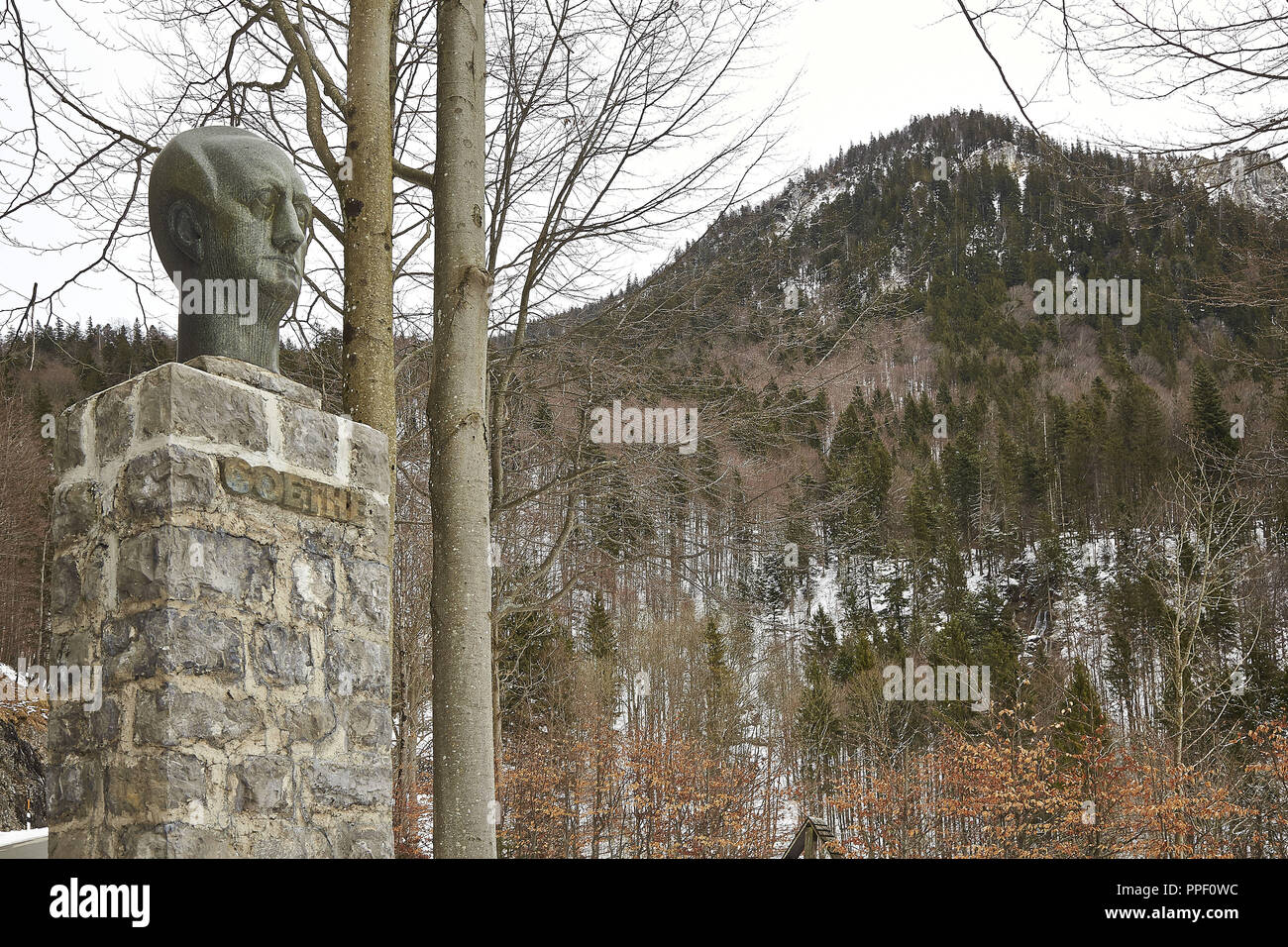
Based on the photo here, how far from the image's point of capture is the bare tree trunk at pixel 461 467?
4.51 m

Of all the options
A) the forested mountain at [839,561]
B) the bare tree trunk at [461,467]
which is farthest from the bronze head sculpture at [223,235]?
the forested mountain at [839,561]

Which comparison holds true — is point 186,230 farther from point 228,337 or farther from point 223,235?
point 228,337

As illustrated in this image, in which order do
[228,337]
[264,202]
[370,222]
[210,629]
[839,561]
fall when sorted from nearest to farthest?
[210,629] → [228,337] → [264,202] → [370,222] → [839,561]

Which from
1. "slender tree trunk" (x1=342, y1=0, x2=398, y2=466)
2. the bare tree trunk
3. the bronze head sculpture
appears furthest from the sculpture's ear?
the bare tree trunk

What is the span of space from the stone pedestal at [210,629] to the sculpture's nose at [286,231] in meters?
0.49

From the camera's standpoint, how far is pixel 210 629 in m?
2.67

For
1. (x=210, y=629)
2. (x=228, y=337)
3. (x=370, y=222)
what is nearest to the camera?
(x=210, y=629)

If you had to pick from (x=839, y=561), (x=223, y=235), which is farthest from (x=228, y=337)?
(x=839, y=561)

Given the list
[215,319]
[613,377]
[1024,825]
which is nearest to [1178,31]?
[613,377]

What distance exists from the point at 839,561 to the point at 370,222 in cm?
789

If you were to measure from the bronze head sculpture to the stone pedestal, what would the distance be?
200 mm

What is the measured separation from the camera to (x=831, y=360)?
8.25m

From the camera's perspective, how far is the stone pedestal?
2.57 meters

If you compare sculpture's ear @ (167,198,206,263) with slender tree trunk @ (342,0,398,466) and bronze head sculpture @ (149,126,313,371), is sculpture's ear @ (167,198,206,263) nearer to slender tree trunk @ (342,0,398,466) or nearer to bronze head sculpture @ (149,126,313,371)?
bronze head sculpture @ (149,126,313,371)
